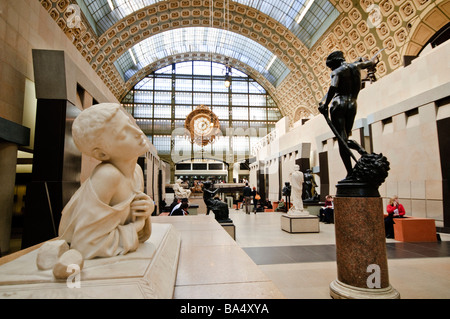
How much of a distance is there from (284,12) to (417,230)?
68.6 ft

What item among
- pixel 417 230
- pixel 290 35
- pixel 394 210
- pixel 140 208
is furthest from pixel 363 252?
pixel 290 35

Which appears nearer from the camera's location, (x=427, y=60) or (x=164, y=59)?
(x=427, y=60)

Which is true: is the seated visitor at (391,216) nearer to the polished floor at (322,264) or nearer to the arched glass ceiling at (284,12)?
the polished floor at (322,264)

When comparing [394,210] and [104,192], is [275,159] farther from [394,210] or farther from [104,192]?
[104,192]

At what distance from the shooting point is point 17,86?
5102 mm

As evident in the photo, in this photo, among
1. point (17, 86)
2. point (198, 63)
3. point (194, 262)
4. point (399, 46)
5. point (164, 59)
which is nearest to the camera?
point (194, 262)

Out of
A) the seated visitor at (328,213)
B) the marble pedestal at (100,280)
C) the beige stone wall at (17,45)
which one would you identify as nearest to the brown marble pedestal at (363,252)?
the marble pedestal at (100,280)

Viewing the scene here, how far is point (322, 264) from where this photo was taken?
4.33 m

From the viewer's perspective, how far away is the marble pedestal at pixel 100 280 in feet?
3.70

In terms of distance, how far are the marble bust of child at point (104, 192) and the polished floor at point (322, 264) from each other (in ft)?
8.10

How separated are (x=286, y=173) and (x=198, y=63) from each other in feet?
68.3

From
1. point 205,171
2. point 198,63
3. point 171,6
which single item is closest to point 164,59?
point 198,63

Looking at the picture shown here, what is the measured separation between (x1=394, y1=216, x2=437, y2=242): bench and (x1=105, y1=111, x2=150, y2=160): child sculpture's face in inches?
280
